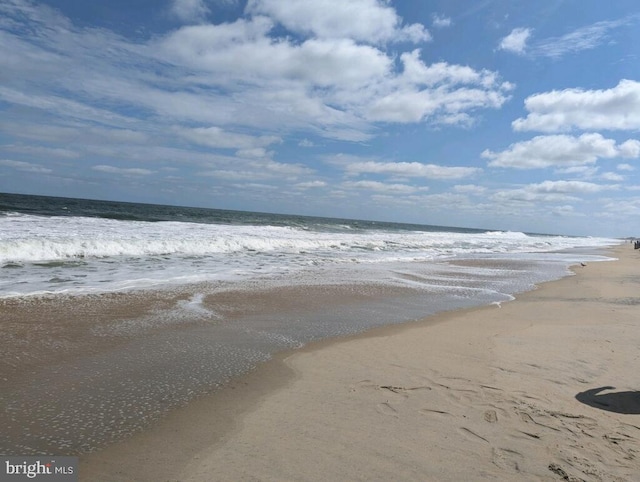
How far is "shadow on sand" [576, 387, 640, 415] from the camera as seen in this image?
4.13 m

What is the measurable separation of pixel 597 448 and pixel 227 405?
3267 millimetres

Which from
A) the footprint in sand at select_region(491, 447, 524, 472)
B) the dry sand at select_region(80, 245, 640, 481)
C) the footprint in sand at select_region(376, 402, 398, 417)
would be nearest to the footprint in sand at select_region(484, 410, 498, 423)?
the dry sand at select_region(80, 245, 640, 481)

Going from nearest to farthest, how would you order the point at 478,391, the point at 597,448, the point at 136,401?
the point at 597,448, the point at 136,401, the point at 478,391

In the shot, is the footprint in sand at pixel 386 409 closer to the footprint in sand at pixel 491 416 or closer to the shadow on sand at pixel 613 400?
the footprint in sand at pixel 491 416

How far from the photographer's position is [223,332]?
6453 millimetres

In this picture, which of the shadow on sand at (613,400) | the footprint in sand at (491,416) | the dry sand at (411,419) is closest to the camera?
the dry sand at (411,419)

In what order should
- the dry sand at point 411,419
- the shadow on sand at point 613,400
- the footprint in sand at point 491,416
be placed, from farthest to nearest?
1. the shadow on sand at point 613,400
2. the footprint in sand at point 491,416
3. the dry sand at point 411,419

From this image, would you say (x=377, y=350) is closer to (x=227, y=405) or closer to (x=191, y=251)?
(x=227, y=405)

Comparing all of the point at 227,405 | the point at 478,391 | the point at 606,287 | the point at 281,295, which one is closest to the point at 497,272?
the point at 606,287

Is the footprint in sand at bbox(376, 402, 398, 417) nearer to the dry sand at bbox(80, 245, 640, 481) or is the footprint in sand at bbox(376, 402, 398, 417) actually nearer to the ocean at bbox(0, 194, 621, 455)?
the dry sand at bbox(80, 245, 640, 481)

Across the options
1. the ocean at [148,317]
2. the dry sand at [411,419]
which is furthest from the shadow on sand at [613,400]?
the ocean at [148,317]

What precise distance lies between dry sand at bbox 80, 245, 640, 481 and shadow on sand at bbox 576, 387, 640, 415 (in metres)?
Result: 0.01

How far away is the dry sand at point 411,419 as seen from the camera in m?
3.01

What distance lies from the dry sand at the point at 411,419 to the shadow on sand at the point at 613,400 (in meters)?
0.01
